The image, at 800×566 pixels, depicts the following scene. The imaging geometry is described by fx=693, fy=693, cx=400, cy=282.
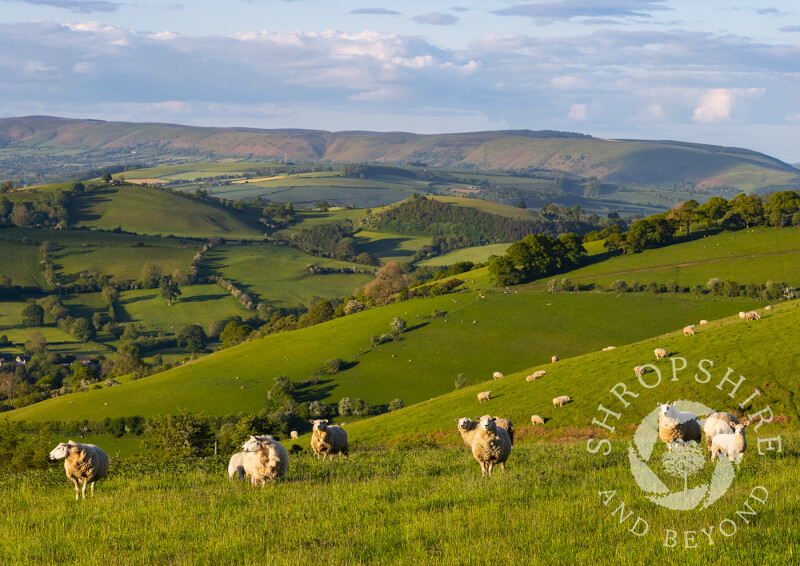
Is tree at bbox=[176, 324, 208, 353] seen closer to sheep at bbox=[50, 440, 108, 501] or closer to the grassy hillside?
the grassy hillside

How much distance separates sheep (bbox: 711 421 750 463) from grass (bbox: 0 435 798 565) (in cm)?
75

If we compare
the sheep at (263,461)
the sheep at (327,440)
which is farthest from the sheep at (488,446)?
the sheep at (327,440)

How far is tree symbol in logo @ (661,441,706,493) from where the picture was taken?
1678cm

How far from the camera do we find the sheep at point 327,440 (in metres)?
25.6

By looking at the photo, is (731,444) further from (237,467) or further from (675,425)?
(237,467)

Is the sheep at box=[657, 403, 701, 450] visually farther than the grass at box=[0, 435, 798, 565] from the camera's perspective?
Yes

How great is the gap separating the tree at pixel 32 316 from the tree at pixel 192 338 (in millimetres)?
40847

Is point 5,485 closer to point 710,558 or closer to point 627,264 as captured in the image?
point 710,558

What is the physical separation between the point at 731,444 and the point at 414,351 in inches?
3234

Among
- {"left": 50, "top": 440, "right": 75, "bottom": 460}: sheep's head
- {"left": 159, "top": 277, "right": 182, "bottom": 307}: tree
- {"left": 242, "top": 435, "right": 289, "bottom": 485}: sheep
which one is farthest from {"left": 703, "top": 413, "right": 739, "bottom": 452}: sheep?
{"left": 159, "top": 277, "right": 182, "bottom": 307}: tree

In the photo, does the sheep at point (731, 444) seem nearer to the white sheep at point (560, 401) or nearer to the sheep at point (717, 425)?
the sheep at point (717, 425)

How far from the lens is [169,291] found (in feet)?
635

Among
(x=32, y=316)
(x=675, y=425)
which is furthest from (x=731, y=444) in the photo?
(x=32, y=316)

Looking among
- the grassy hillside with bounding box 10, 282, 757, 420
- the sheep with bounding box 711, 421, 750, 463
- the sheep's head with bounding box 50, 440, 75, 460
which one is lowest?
the grassy hillside with bounding box 10, 282, 757, 420
